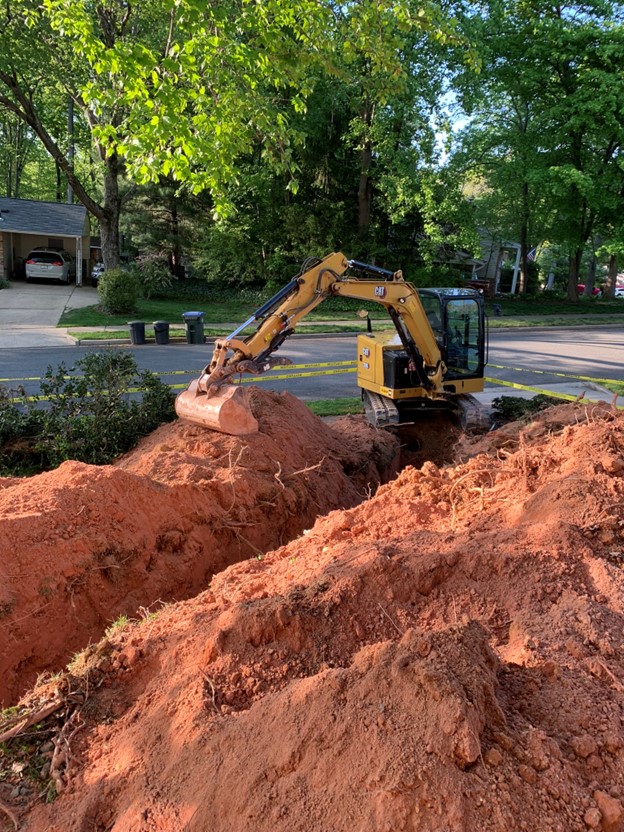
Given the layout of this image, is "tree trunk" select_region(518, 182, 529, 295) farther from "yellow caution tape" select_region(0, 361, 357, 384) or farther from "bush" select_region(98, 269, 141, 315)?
"bush" select_region(98, 269, 141, 315)

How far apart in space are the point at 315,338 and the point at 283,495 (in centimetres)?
1558

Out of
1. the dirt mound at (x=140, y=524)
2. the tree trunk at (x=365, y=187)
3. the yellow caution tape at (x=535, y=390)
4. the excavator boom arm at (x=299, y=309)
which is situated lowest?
the dirt mound at (x=140, y=524)

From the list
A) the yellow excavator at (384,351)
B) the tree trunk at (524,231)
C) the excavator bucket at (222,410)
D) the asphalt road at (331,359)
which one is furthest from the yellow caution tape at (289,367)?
the tree trunk at (524,231)

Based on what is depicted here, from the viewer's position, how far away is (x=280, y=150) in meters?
10.0

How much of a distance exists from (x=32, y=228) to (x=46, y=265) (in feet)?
6.52

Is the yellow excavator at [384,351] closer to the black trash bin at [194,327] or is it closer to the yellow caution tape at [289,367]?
the yellow caution tape at [289,367]

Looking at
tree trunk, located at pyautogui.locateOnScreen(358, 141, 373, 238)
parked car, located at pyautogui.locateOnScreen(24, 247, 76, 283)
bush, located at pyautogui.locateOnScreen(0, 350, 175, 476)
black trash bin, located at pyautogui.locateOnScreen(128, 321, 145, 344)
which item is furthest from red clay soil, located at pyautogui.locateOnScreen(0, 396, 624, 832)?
parked car, located at pyautogui.locateOnScreen(24, 247, 76, 283)

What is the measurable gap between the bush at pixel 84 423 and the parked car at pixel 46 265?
→ 26.2m

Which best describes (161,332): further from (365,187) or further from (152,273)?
(365,187)

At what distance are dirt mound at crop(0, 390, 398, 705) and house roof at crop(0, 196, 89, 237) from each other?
28067 mm

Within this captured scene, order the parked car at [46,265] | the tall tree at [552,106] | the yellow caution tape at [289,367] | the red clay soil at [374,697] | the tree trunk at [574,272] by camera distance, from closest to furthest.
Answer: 1. the red clay soil at [374,697]
2. the yellow caution tape at [289,367]
3. the tall tree at [552,106]
4. the parked car at [46,265]
5. the tree trunk at [574,272]

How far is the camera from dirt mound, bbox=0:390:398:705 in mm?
5234

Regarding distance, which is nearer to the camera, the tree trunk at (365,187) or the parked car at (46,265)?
the tree trunk at (365,187)

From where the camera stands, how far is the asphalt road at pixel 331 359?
48.6 ft
